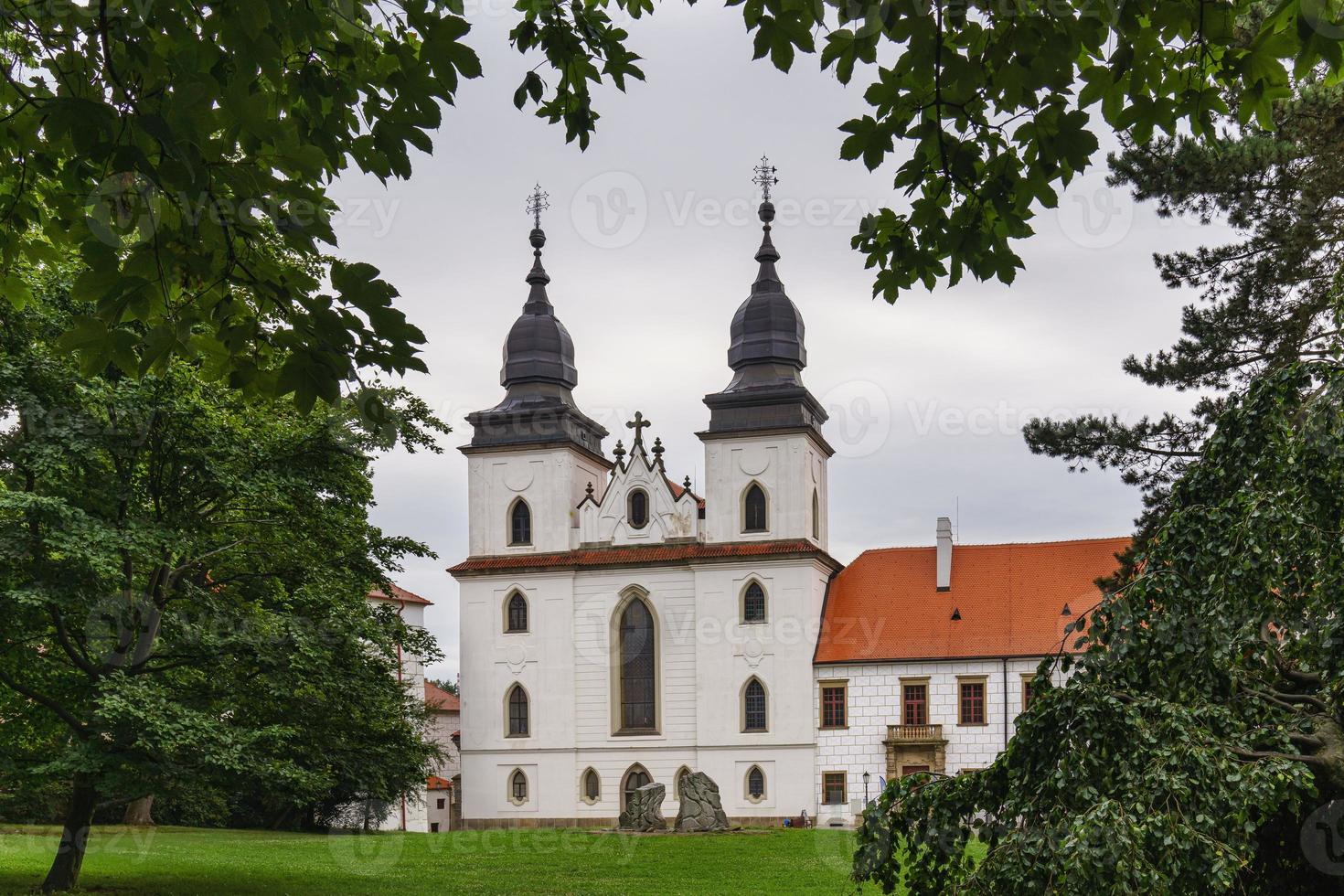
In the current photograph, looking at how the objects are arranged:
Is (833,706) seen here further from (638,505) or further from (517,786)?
(517,786)

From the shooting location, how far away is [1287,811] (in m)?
9.01

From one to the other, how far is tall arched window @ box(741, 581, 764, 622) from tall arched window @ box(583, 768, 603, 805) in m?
6.61

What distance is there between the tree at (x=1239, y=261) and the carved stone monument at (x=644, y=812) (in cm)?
1847

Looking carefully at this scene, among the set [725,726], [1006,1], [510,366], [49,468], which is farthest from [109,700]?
[510,366]

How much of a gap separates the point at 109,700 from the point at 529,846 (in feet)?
48.6

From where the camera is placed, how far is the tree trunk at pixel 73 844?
1770 centimetres

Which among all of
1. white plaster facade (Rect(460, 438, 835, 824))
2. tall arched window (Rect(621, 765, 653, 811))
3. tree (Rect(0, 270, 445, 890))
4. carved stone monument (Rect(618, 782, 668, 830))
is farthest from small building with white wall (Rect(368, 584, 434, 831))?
tree (Rect(0, 270, 445, 890))

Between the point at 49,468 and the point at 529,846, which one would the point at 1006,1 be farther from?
the point at 529,846

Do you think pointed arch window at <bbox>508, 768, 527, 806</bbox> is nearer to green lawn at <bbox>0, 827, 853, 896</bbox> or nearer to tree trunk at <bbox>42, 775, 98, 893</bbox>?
green lawn at <bbox>0, 827, 853, 896</bbox>

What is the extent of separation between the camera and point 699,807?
115ft

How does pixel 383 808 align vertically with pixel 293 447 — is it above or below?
below

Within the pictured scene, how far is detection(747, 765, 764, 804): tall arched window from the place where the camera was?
135 ft

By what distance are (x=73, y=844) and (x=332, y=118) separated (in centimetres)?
1556

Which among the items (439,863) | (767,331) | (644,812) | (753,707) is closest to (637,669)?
(753,707)
